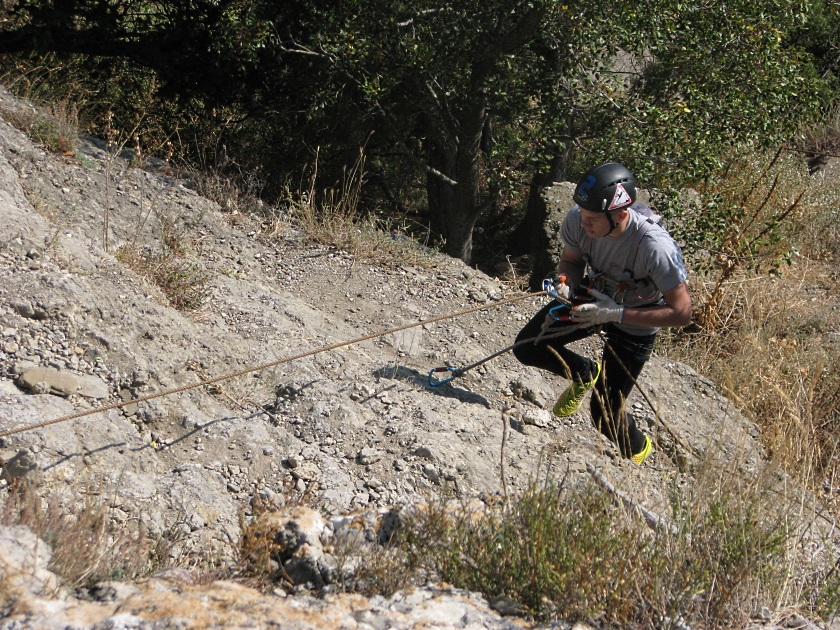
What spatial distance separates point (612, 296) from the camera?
415cm

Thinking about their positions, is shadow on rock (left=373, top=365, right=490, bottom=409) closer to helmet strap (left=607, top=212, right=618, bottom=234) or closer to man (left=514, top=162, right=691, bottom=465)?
man (left=514, top=162, right=691, bottom=465)

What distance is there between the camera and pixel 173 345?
447 centimetres

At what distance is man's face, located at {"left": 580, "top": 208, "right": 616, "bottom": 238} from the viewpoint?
387 cm

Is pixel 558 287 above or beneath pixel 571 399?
above

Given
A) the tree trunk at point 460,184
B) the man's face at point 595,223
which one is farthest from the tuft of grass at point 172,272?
the tree trunk at point 460,184

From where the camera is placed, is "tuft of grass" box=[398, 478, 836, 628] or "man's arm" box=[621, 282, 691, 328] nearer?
"tuft of grass" box=[398, 478, 836, 628]

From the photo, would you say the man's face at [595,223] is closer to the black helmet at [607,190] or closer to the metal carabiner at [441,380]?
the black helmet at [607,190]

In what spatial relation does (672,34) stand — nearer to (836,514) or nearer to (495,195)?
(495,195)

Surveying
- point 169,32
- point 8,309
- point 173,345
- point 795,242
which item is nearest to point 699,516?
point 173,345

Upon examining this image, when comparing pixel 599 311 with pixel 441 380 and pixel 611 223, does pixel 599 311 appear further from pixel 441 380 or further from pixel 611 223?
pixel 441 380

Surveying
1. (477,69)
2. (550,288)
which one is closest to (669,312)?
(550,288)

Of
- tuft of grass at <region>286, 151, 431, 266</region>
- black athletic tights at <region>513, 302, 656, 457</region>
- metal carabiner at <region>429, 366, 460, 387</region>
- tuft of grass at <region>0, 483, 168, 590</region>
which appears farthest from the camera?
tuft of grass at <region>286, 151, 431, 266</region>

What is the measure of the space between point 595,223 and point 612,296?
17.5 inches

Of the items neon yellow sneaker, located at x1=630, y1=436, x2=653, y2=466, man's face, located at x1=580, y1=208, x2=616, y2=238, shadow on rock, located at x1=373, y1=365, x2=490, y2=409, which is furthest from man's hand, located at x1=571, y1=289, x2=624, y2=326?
shadow on rock, located at x1=373, y1=365, x2=490, y2=409
